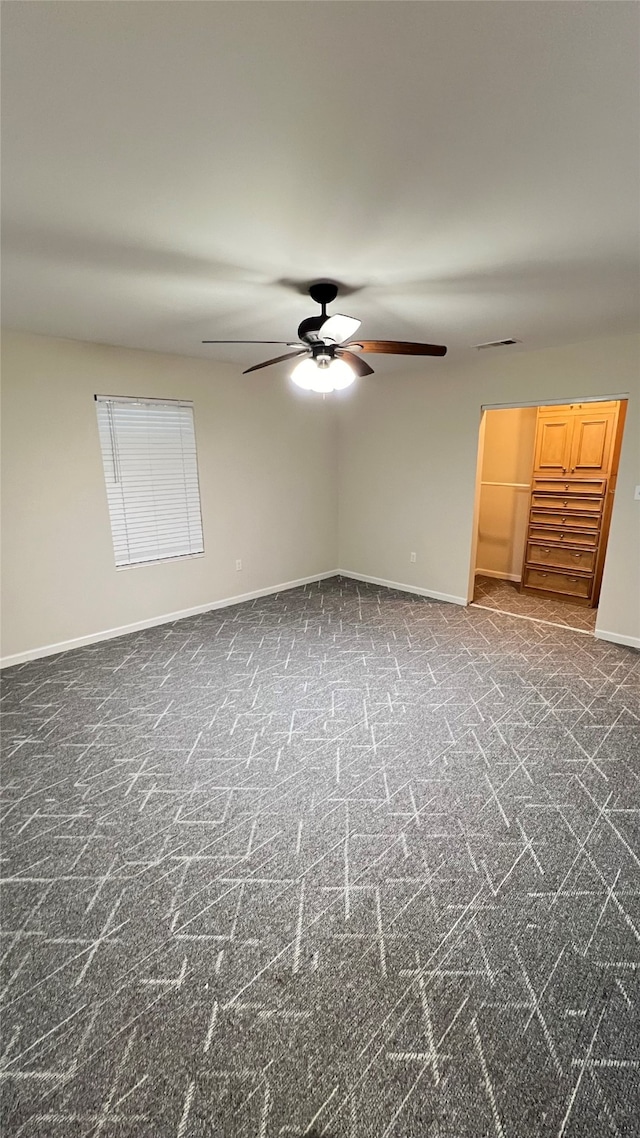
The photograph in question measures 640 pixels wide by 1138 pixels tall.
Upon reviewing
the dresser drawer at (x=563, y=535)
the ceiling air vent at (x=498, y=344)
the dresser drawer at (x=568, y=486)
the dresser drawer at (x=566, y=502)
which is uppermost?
the ceiling air vent at (x=498, y=344)

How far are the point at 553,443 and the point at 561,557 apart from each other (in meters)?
1.21

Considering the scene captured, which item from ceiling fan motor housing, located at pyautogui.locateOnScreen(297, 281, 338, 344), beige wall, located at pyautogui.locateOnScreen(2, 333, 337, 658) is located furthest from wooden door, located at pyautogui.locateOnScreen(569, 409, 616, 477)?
ceiling fan motor housing, located at pyautogui.locateOnScreen(297, 281, 338, 344)

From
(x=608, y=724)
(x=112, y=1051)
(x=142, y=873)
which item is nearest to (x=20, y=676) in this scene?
(x=142, y=873)

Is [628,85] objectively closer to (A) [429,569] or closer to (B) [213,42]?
(B) [213,42]

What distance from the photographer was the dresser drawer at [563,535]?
4586mm

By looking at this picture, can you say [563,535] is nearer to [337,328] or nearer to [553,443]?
[553,443]

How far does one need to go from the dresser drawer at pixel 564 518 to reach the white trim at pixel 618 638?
1.18m

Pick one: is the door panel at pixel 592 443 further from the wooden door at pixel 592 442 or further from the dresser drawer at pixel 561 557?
the dresser drawer at pixel 561 557

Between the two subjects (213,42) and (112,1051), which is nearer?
(213,42)

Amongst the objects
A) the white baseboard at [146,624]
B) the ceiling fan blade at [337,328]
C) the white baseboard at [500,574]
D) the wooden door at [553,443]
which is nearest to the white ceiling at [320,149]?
the ceiling fan blade at [337,328]

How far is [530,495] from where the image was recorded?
16.7 ft

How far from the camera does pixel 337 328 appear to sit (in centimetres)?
226

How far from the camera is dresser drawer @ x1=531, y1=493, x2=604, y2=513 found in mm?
4508

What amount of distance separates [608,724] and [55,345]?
15.0 feet
